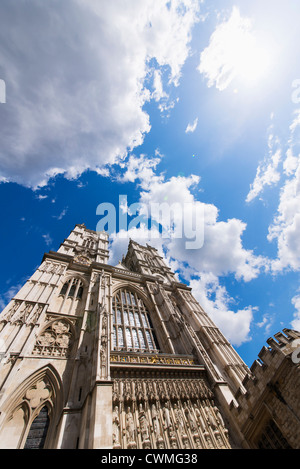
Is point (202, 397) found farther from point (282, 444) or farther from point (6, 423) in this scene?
point (6, 423)

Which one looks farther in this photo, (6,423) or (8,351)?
(8,351)

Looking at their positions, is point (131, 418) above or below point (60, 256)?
below

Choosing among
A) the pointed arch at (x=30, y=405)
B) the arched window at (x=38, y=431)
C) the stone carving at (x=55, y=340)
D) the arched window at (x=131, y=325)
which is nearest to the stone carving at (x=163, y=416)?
the pointed arch at (x=30, y=405)

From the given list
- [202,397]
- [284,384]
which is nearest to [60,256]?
[202,397]

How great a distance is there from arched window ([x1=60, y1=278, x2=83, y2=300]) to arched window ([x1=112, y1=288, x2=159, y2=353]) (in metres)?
3.20

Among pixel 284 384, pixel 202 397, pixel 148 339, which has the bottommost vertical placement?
pixel 284 384

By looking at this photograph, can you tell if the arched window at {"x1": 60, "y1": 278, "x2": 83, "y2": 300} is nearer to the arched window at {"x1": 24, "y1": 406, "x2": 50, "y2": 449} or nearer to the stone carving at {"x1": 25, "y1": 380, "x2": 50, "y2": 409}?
the stone carving at {"x1": 25, "y1": 380, "x2": 50, "y2": 409}

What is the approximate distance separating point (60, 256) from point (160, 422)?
14.4m

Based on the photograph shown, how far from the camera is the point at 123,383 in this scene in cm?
909

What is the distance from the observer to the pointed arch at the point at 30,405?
25.1 feet

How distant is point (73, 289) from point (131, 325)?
576 cm

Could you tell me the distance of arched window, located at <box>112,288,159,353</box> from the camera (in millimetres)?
14041
